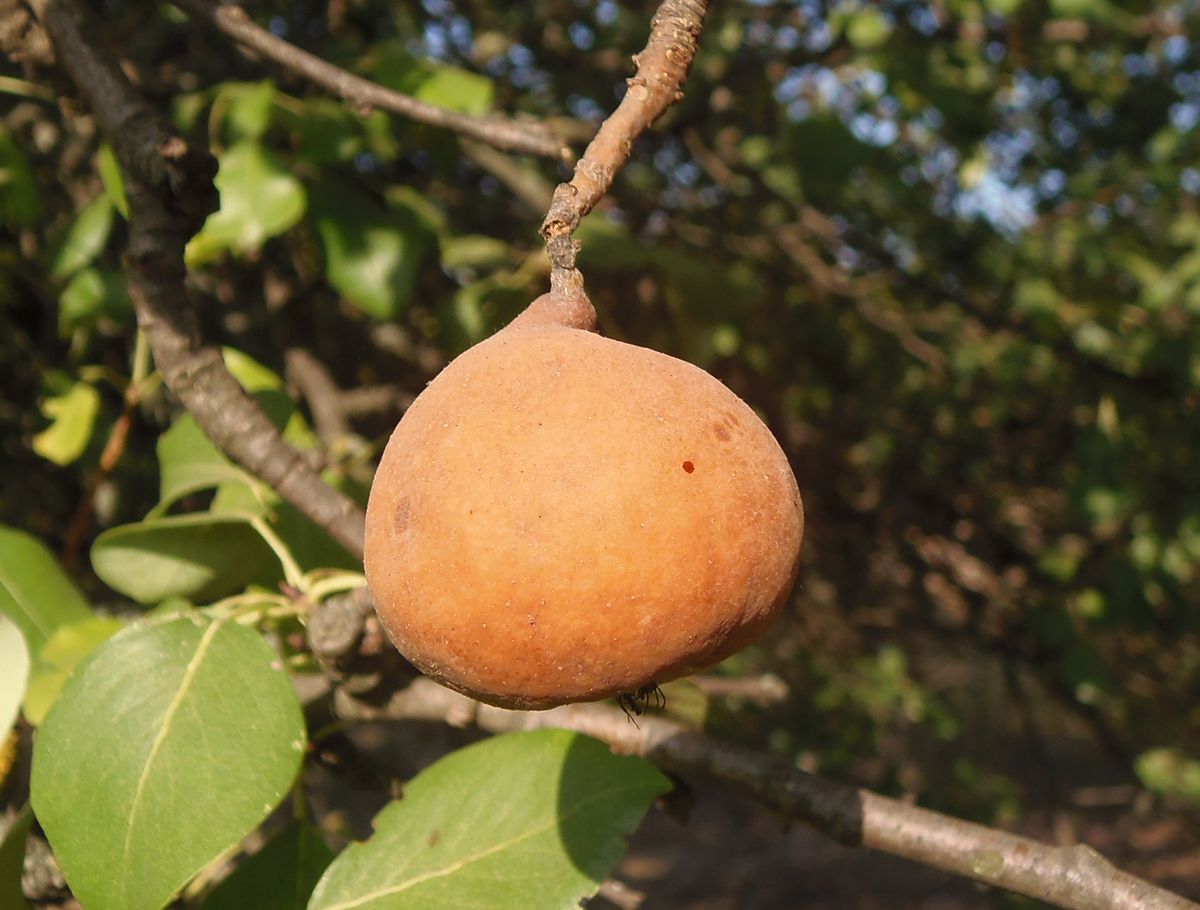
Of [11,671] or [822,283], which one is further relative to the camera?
[822,283]

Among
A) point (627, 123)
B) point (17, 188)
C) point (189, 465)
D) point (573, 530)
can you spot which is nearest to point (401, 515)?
point (573, 530)

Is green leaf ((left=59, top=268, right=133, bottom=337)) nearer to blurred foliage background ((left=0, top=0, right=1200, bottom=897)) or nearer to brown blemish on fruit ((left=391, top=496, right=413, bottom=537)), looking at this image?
blurred foliage background ((left=0, top=0, right=1200, bottom=897))

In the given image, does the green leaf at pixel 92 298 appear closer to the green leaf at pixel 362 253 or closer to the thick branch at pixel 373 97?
the green leaf at pixel 362 253

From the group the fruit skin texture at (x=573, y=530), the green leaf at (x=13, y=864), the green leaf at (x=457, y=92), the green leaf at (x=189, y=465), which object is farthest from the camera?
Result: the green leaf at (x=457, y=92)

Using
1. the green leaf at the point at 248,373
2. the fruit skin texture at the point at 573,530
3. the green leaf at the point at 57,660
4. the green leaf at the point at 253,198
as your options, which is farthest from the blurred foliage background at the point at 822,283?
the fruit skin texture at the point at 573,530

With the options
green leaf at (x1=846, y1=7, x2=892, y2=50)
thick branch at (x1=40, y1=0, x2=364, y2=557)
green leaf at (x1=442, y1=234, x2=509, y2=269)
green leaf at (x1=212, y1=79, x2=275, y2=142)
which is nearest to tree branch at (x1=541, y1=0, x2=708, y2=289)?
→ thick branch at (x1=40, y1=0, x2=364, y2=557)

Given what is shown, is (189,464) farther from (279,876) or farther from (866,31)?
(866,31)

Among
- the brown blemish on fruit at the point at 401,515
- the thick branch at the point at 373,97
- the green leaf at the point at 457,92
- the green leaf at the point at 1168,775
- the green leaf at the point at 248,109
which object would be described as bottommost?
the green leaf at the point at 1168,775
